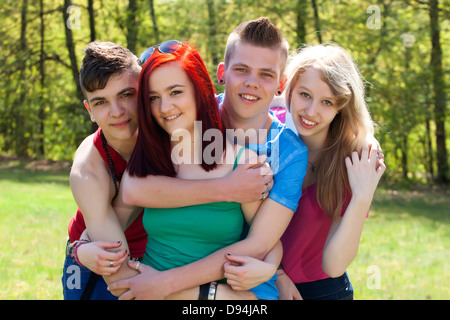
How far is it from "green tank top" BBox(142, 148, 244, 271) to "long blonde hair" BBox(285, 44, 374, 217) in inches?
25.0

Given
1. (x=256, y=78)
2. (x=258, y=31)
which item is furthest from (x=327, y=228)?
(x=258, y=31)

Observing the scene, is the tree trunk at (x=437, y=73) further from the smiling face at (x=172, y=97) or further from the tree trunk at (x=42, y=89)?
the smiling face at (x=172, y=97)

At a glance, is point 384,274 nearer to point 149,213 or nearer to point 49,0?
point 149,213

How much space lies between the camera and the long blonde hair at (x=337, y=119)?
275 centimetres

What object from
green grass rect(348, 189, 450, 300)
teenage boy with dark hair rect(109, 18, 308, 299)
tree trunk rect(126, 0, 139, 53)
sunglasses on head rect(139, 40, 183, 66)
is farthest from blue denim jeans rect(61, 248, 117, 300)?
tree trunk rect(126, 0, 139, 53)

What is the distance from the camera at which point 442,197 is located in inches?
562

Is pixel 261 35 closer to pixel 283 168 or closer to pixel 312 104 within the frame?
pixel 312 104

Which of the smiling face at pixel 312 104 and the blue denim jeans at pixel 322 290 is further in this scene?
the blue denim jeans at pixel 322 290

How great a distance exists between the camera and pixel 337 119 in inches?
116

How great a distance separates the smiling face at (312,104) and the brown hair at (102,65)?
0.98m

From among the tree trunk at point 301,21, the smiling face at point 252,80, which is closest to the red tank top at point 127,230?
the smiling face at point 252,80

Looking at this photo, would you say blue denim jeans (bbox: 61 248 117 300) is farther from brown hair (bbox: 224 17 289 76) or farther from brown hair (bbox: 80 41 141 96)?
brown hair (bbox: 224 17 289 76)

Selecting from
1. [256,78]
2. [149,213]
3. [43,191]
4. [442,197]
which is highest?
[256,78]
